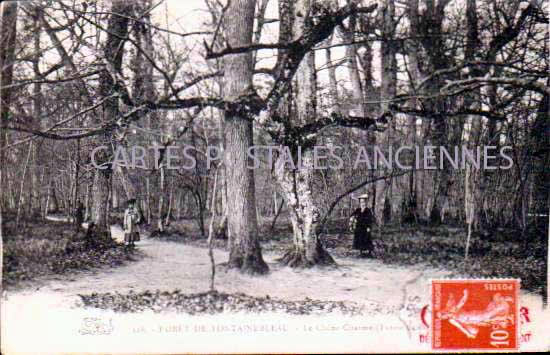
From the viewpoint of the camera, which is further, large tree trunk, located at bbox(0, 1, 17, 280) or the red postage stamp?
the red postage stamp

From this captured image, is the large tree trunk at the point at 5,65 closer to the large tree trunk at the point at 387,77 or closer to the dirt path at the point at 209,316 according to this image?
the dirt path at the point at 209,316

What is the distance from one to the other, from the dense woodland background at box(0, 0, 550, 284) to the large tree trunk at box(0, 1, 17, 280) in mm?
19

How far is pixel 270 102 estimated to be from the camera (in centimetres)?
493

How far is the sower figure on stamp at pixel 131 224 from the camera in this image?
16.8 ft

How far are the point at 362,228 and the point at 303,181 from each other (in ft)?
3.00

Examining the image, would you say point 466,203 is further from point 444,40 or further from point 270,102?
point 270,102

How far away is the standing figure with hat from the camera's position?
5.08 meters

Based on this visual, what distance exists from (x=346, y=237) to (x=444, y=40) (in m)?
2.58

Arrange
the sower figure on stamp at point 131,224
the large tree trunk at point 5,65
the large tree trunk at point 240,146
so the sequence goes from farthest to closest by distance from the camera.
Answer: the sower figure on stamp at point 131,224 → the large tree trunk at point 240,146 → the large tree trunk at point 5,65

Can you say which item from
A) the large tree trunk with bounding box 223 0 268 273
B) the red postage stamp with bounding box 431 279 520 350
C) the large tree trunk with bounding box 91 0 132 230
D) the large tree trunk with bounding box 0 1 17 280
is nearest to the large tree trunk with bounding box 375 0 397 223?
the red postage stamp with bounding box 431 279 520 350

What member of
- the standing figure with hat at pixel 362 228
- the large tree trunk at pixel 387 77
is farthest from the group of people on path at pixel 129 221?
the large tree trunk at pixel 387 77

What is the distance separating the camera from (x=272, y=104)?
4.94 meters

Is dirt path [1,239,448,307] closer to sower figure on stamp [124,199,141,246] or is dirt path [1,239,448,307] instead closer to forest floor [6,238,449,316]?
forest floor [6,238,449,316]

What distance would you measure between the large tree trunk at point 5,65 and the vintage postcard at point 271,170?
2cm
